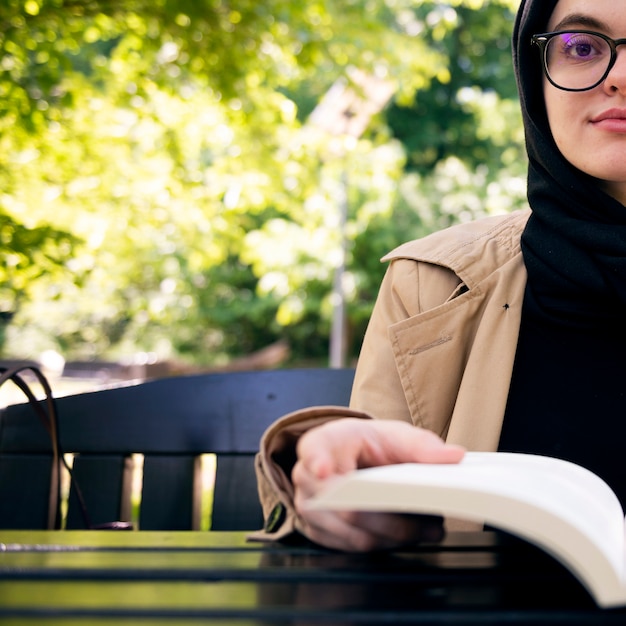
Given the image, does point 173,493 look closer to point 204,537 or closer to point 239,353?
point 204,537

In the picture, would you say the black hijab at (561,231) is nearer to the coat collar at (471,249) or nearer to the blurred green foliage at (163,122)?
the coat collar at (471,249)

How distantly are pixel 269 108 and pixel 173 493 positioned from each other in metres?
3.35

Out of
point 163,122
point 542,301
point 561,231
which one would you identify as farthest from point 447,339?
point 163,122

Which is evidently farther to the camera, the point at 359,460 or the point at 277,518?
the point at 277,518

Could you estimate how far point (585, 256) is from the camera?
178cm

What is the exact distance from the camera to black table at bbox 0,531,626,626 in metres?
0.74

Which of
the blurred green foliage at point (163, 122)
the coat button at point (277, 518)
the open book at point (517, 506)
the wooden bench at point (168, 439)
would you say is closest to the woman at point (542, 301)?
the wooden bench at point (168, 439)

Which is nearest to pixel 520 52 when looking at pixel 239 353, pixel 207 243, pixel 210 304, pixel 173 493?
pixel 173 493

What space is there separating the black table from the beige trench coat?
0.62m

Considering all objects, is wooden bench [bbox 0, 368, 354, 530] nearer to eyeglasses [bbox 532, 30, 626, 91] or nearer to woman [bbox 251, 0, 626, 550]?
woman [bbox 251, 0, 626, 550]

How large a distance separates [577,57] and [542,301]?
46 centimetres

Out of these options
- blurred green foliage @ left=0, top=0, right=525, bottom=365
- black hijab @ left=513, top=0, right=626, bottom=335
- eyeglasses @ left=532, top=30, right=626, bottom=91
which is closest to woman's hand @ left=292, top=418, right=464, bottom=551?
black hijab @ left=513, top=0, right=626, bottom=335

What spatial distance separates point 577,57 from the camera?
5.57 ft

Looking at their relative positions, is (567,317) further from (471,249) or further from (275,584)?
(275,584)
